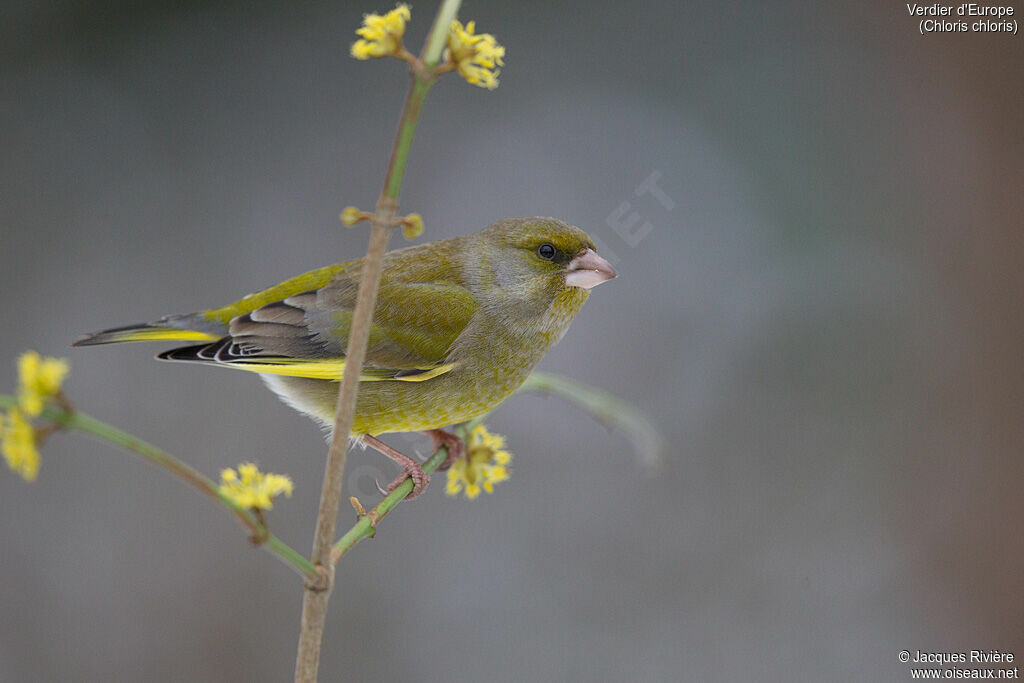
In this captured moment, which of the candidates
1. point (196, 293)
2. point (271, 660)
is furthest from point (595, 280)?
point (196, 293)

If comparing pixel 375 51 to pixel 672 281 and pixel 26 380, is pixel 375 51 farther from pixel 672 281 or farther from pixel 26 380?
pixel 672 281

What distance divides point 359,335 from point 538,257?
3.74 feet

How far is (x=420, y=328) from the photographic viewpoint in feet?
6.56

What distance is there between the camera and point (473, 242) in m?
2.10

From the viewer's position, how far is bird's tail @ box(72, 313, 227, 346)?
190 cm

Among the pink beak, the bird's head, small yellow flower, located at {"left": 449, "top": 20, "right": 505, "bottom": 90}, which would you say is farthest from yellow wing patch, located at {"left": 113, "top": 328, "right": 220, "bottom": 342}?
small yellow flower, located at {"left": 449, "top": 20, "right": 505, "bottom": 90}

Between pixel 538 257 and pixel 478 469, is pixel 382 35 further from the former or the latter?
pixel 538 257

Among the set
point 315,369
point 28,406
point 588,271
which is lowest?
point 28,406

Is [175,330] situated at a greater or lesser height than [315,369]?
greater

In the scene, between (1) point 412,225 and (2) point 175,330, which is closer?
(1) point 412,225

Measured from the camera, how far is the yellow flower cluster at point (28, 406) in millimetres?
736

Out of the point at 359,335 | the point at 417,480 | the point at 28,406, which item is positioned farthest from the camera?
the point at 417,480

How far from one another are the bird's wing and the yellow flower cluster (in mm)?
1117

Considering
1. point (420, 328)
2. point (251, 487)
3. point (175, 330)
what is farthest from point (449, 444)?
point (251, 487)
